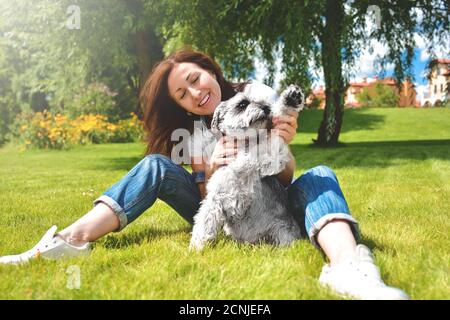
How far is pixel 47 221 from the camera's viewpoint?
Answer: 424 cm

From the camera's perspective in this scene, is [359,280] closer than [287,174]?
Yes

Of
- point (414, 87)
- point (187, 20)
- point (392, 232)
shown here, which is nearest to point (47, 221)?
point (392, 232)

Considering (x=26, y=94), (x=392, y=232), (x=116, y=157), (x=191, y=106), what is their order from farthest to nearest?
(x=26, y=94)
(x=116, y=157)
(x=392, y=232)
(x=191, y=106)

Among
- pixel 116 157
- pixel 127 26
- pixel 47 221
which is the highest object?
pixel 127 26

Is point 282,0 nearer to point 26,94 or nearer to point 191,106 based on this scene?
point 191,106

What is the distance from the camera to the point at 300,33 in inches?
334

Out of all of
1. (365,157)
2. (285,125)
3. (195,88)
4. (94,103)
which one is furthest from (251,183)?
(94,103)

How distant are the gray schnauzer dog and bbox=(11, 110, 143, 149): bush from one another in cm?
1375

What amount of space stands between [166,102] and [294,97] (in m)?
1.25

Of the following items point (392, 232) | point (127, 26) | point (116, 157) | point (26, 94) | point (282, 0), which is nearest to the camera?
point (392, 232)

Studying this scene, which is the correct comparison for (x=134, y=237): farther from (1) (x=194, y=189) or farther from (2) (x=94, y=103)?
(2) (x=94, y=103)

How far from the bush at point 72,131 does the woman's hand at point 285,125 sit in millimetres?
14015

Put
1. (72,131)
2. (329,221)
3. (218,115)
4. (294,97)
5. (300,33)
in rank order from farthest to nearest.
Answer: (72,131), (300,33), (218,115), (329,221), (294,97)
